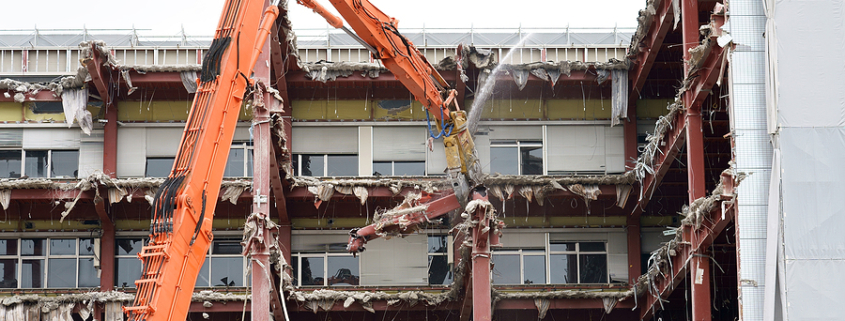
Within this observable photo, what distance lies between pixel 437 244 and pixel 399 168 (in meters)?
2.77

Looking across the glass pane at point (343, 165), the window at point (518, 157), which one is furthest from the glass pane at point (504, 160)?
the glass pane at point (343, 165)

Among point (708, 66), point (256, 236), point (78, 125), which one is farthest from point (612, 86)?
point (78, 125)

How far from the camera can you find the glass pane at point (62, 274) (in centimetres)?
3431

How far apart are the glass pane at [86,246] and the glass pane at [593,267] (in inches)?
625

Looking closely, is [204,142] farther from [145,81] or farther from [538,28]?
[538,28]

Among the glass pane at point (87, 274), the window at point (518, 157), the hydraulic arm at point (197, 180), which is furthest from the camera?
the window at point (518, 157)

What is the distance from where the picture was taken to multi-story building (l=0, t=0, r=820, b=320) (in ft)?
107

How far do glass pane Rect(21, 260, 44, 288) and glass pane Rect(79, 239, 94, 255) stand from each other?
4.30 feet

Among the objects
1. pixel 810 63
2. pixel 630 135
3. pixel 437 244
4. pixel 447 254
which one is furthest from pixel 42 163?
pixel 810 63

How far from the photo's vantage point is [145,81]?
3362 cm

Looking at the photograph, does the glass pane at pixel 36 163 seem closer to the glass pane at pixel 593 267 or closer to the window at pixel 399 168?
the window at pixel 399 168

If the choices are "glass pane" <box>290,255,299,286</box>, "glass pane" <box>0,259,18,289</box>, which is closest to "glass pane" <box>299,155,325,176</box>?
"glass pane" <box>290,255,299,286</box>

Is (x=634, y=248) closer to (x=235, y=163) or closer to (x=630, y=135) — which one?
(x=630, y=135)

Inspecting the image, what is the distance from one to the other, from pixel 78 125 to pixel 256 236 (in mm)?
11730
